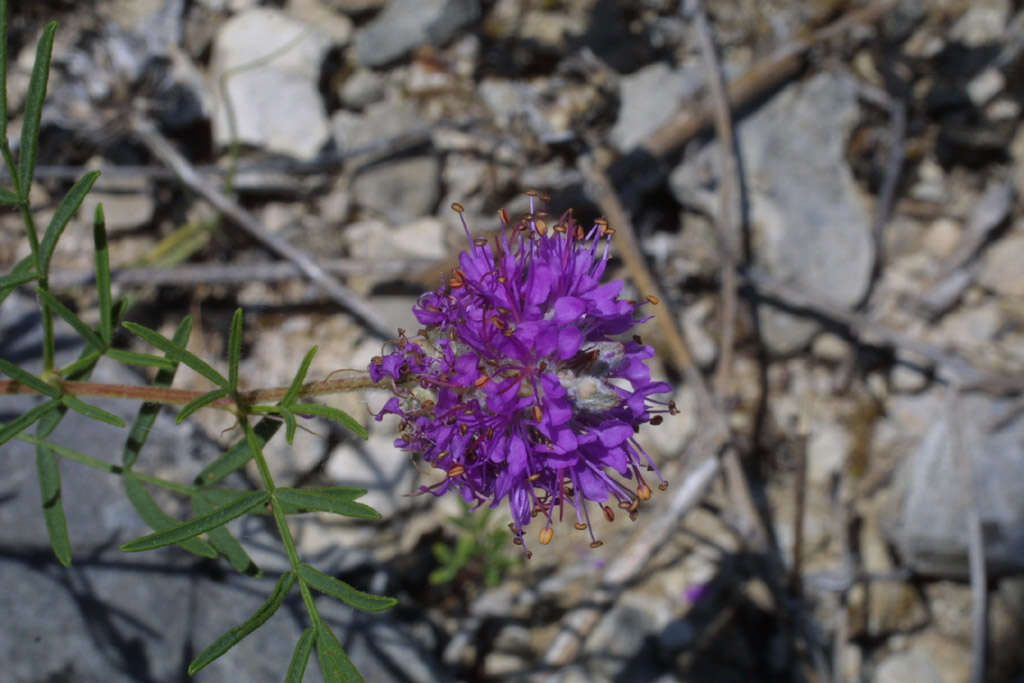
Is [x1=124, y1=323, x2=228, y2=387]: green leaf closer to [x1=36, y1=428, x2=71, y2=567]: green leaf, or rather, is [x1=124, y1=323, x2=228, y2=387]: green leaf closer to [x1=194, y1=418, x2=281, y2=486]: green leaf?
[x1=194, y1=418, x2=281, y2=486]: green leaf

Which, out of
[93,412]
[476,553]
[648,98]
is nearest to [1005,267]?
[648,98]

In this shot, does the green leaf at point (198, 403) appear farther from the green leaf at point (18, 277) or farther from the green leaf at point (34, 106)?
the green leaf at point (34, 106)

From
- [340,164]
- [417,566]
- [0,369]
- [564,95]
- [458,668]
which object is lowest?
[458,668]

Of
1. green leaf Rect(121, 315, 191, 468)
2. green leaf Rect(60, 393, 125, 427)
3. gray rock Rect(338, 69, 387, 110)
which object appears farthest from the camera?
gray rock Rect(338, 69, 387, 110)

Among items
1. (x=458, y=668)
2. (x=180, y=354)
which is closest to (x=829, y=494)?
(x=458, y=668)

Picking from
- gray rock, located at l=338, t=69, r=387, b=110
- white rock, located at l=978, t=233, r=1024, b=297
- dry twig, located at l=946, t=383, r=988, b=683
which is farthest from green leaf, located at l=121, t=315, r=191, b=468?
white rock, located at l=978, t=233, r=1024, b=297

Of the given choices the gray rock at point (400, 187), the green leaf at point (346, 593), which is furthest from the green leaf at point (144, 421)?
the gray rock at point (400, 187)

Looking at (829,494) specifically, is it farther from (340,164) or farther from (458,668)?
(340,164)
